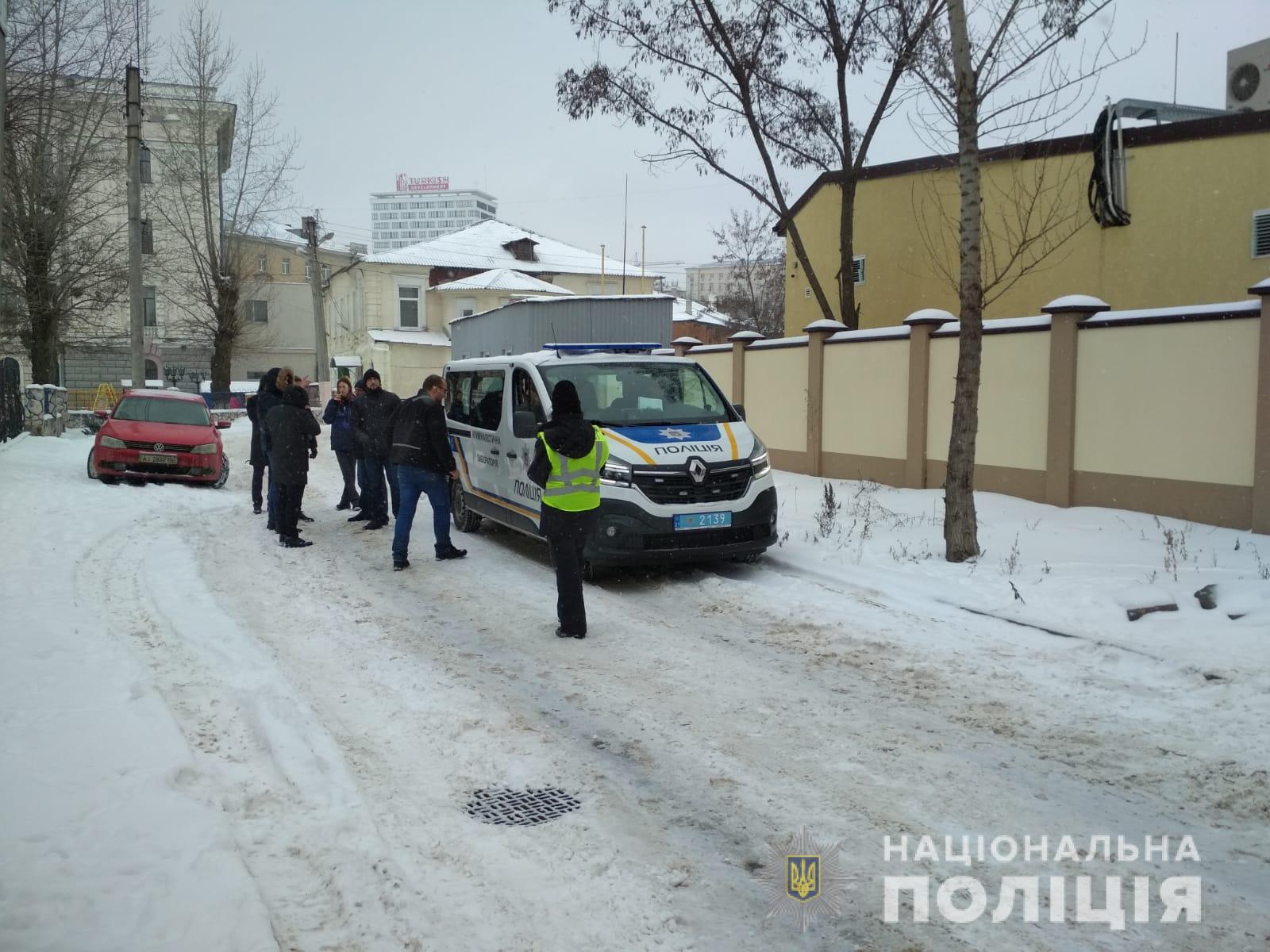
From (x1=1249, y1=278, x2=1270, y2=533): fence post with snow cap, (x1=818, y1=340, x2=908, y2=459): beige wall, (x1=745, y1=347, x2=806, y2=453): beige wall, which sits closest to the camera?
(x1=1249, y1=278, x2=1270, y2=533): fence post with snow cap

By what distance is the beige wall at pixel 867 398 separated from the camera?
47.4 feet

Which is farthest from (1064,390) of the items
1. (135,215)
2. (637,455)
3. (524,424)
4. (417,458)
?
(135,215)

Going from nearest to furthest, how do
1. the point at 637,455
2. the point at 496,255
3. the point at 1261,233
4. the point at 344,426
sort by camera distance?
the point at 637,455 < the point at 344,426 < the point at 1261,233 < the point at 496,255

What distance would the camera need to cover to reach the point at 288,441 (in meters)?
11.2

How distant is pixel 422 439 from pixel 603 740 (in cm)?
527

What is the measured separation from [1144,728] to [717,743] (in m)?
2.35

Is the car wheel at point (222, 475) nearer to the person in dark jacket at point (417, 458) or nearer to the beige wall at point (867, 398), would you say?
the person in dark jacket at point (417, 458)

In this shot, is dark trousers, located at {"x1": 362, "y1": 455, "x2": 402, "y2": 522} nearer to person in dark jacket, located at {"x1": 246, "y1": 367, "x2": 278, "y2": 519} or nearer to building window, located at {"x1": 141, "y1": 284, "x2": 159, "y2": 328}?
person in dark jacket, located at {"x1": 246, "y1": 367, "x2": 278, "y2": 519}

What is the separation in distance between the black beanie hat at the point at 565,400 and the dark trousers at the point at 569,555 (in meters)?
0.74

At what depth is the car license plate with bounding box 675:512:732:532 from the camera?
8711 mm

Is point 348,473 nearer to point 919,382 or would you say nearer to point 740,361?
point 740,361

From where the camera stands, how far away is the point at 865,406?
15.1m

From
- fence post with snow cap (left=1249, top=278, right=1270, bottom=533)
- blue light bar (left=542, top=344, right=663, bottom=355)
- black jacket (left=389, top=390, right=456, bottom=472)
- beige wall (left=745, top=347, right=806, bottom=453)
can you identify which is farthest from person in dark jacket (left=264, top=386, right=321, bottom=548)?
fence post with snow cap (left=1249, top=278, right=1270, bottom=533)

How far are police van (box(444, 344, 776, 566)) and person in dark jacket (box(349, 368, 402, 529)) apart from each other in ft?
3.37
